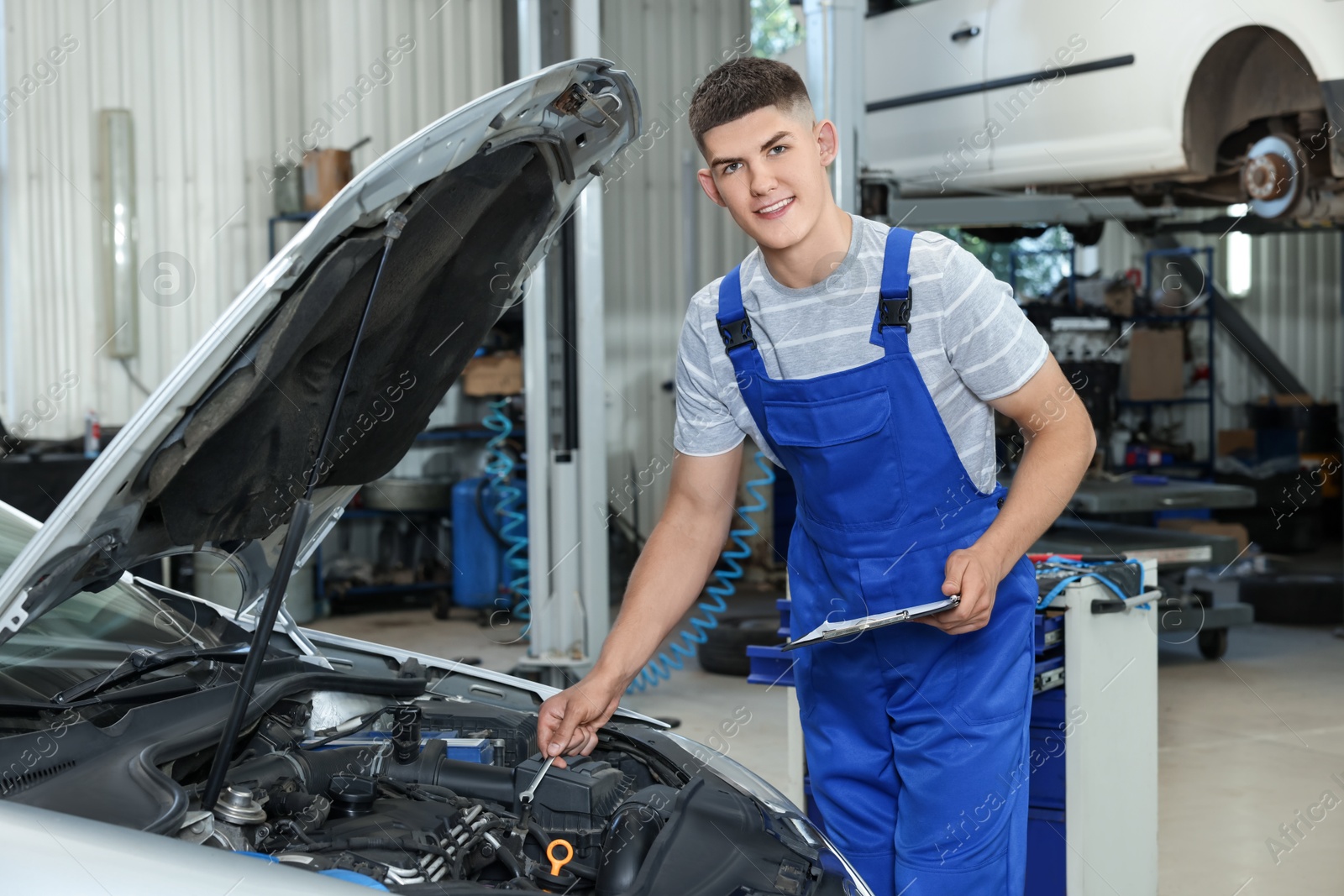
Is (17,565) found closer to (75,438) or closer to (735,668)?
(735,668)

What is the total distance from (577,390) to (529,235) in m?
2.95

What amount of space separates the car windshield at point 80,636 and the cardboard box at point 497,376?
4.57 metres

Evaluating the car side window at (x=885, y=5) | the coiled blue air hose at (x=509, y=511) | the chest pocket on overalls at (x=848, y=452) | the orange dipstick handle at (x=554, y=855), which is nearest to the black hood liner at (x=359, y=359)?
the chest pocket on overalls at (x=848, y=452)

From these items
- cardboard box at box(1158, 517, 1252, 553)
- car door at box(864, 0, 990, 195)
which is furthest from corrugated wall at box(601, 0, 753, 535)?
cardboard box at box(1158, 517, 1252, 553)

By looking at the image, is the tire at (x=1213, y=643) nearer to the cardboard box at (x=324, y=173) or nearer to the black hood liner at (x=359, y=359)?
the black hood liner at (x=359, y=359)

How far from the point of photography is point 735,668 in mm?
5148

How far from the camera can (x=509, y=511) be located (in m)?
6.16

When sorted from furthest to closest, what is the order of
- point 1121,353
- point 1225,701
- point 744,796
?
point 1121,353 < point 1225,701 < point 744,796

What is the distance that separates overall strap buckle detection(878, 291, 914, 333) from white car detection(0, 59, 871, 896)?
1.43 ft

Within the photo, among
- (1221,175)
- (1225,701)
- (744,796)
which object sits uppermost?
(1221,175)

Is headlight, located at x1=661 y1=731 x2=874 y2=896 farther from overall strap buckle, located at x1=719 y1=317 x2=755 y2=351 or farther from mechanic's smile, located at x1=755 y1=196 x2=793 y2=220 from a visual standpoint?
mechanic's smile, located at x1=755 y1=196 x2=793 y2=220

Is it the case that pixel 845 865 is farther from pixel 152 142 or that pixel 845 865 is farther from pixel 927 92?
pixel 152 142

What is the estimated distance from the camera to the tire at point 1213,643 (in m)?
5.25

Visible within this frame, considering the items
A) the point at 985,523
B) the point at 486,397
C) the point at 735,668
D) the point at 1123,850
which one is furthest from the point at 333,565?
the point at 985,523
